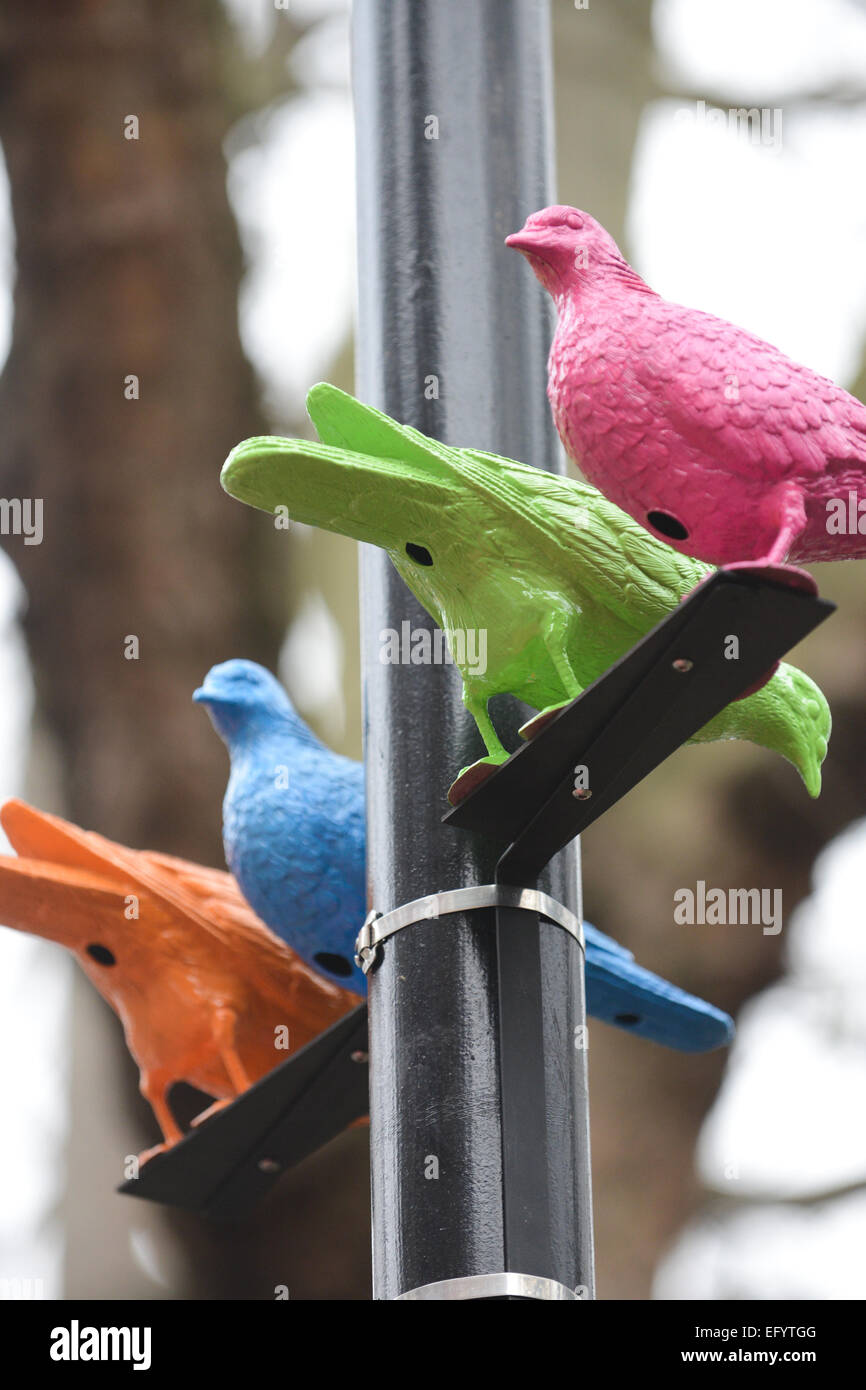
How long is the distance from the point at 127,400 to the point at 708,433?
350 cm

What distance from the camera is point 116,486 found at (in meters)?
5.95

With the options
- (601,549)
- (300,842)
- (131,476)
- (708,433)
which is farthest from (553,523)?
(131,476)

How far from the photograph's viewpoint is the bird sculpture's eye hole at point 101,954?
409cm

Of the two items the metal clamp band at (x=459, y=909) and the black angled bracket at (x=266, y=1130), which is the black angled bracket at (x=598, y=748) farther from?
the black angled bracket at (x=266, y=1130)

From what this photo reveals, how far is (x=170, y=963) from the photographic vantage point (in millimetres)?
4066

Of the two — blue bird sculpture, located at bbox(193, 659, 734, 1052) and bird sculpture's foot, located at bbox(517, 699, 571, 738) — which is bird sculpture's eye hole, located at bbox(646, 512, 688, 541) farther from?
blue bird sculpture, located at bbox(193, 659, 734, 1052)

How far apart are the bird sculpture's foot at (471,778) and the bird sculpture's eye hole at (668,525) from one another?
0.40 m

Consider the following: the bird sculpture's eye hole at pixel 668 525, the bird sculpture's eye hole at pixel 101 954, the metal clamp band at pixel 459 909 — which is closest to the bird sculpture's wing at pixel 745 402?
the bird sculpture's eye hole at pixel 668 525

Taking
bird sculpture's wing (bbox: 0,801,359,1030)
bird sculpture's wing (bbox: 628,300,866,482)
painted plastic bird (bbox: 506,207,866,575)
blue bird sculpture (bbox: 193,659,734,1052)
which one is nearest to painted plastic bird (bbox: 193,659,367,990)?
blue bird sculpture (bbox: 193,659,734,1052)

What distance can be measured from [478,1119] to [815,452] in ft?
3.39

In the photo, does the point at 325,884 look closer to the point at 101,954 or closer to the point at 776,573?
the point at 101,954
